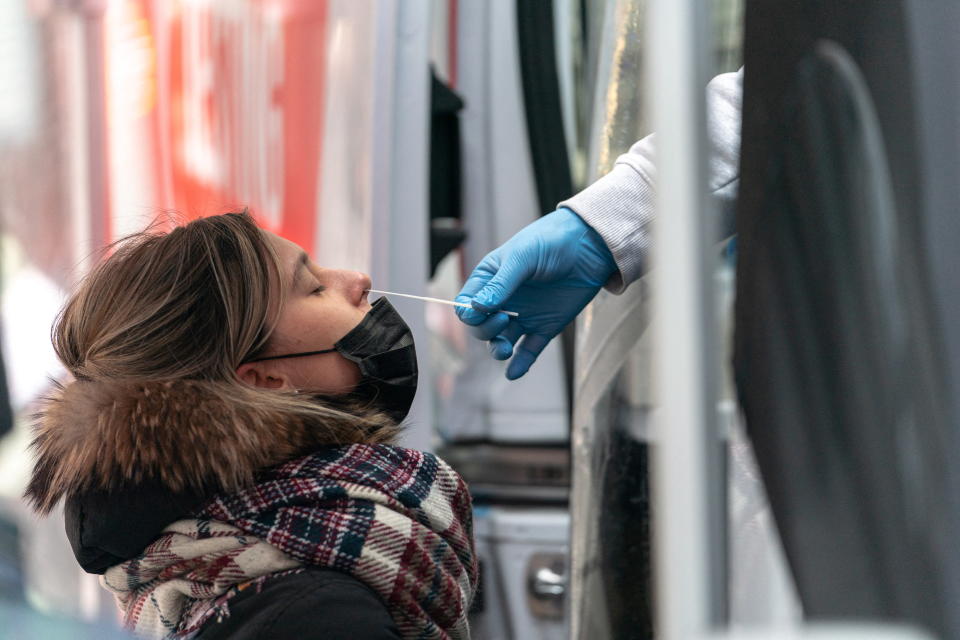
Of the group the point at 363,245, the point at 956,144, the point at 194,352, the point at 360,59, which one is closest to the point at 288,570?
the point at 194,352

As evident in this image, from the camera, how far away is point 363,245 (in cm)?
256

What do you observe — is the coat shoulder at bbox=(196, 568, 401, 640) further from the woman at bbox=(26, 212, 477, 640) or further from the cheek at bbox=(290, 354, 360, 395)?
the cheek at bbox=(290, 354, 360, 395)

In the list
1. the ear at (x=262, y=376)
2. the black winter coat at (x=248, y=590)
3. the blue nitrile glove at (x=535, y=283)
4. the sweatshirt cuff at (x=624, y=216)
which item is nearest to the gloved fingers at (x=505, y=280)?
the blue nitrile glove at (x=535, y=283)

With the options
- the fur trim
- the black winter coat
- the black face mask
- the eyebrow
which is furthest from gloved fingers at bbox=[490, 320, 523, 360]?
the black winter coat

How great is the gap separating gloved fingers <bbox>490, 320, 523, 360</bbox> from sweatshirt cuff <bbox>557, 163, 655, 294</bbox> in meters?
0.21

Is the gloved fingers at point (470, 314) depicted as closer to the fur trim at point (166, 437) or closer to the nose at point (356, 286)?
the nose at point (356, 286)

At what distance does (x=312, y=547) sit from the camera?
1170 mm

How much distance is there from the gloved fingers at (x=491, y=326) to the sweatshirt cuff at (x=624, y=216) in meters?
0.20

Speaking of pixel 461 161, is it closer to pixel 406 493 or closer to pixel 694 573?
pixel 406 493

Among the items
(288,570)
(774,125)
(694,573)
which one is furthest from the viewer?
(288,570)

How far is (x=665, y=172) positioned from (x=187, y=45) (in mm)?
2142

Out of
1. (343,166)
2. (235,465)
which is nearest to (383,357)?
(235,465)

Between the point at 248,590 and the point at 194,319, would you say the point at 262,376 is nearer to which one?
the point at 194,319

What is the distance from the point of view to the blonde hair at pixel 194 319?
4.22ft
